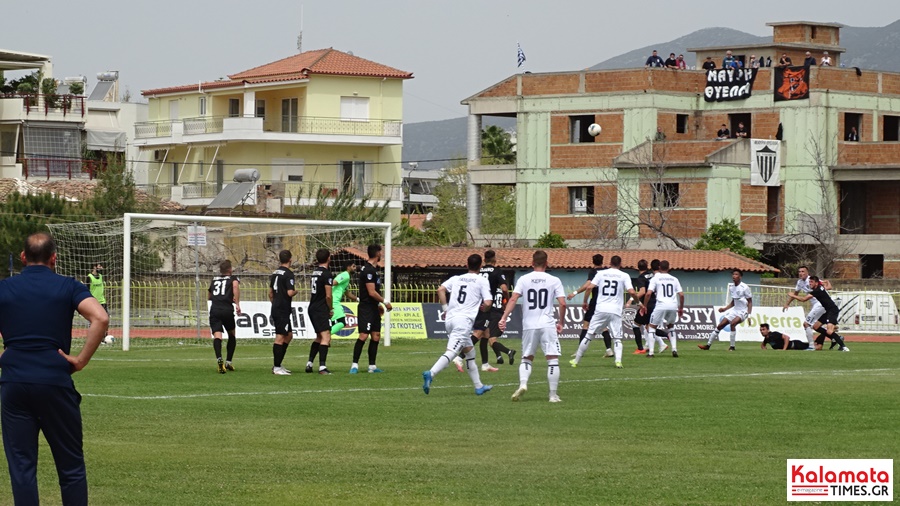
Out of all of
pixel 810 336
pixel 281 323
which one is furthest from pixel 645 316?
pixel 281 323

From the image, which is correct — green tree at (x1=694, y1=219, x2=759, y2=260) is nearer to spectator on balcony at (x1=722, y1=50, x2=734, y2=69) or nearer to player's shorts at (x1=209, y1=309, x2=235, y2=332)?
spectator on balcony at (x1=722, y1=50, x2=734, y2=69)

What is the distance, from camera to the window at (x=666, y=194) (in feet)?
213

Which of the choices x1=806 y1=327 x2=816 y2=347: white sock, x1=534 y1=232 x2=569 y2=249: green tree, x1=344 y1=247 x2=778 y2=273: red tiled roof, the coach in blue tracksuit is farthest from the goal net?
the coach in blue tracksuit

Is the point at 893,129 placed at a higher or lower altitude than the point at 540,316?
higher

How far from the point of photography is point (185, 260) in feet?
154

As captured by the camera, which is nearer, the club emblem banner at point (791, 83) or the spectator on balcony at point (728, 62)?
the club emblem banner at point (791, 83)

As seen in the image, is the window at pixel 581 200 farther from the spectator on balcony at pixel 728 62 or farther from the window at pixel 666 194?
the spectator on balcony at pixel 728 62

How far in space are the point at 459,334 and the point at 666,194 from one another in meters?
47.9

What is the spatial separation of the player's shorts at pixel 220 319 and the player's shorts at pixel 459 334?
5704 mm

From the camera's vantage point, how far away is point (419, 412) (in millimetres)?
16984

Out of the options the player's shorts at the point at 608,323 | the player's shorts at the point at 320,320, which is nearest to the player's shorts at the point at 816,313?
the player's shorts at the point at 608,323

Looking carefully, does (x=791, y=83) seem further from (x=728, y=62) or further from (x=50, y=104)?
(x=50, y=104)

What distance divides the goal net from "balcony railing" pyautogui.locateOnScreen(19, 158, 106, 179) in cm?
2389

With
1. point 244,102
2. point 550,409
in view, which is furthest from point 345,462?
point 244,102
